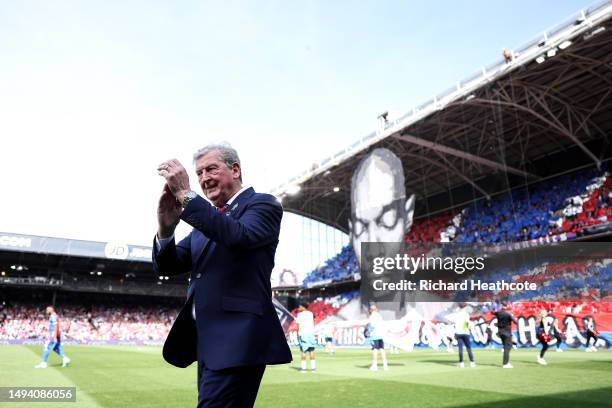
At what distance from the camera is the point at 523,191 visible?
39.0m

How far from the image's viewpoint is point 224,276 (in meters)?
2.36

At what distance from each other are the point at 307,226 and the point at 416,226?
12.2 metres

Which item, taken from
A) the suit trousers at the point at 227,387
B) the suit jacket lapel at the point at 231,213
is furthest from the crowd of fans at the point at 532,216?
the suit trousers at the point at 227,387

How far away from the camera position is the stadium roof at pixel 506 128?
79.7 ft

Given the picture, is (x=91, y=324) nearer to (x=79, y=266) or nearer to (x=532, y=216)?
(x=79, y=266)

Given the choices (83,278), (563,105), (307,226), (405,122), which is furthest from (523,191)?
(83,278)

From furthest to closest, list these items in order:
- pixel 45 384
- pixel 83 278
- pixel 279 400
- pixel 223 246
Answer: pixel 83 278 < pixel 45 384 < pixel 279 400 < pixel 223 246

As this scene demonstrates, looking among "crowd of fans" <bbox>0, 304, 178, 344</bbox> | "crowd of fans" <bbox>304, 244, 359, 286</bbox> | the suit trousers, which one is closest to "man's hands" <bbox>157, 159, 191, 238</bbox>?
the suit trousers

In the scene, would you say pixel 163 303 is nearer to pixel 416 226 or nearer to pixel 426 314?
pixel 416 226

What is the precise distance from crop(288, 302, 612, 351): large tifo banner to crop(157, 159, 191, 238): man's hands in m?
20.6

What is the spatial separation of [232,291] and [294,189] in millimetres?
41431

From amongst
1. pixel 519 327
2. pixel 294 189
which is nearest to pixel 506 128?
pixel 519 327

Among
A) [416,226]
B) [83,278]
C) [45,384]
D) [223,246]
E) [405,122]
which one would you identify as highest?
→ [405,122]

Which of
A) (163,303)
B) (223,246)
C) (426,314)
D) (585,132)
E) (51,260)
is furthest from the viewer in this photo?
(163,303)
